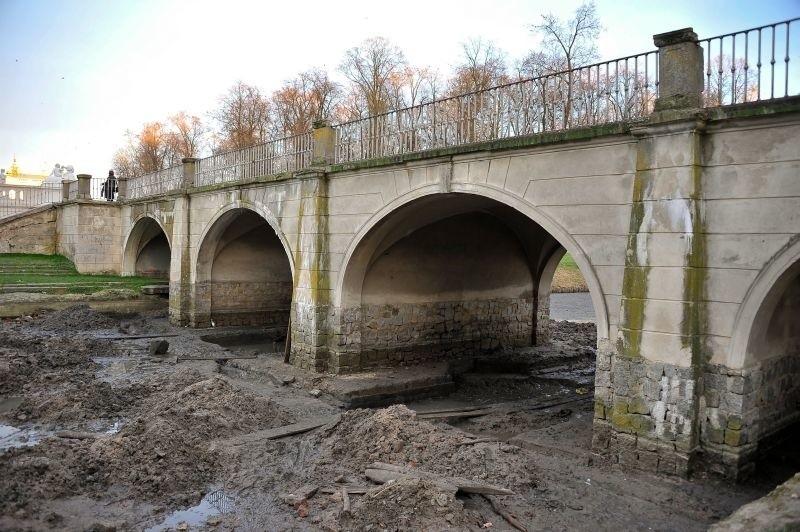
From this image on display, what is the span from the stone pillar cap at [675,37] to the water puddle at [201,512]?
7.16 meters

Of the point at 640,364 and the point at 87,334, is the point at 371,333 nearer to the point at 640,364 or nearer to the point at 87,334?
the point at 640,364

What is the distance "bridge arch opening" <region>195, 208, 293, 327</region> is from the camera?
19125 millimetres

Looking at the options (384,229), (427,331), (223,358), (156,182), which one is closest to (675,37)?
(384,229)

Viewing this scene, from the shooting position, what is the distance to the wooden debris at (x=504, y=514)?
20.2 ft

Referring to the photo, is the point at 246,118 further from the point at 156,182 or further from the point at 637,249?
the point at 637,249

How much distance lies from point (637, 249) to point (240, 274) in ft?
48.8

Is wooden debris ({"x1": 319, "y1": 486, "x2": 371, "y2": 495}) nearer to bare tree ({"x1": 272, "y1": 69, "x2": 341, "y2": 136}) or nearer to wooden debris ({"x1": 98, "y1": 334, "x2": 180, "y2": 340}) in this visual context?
wooden debris ({"x1": 98, "y1": 334, "x2": 180, "y2": 340})

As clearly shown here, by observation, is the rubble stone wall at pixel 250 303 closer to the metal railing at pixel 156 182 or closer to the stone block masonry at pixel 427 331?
the metal railing at pixel 156 182

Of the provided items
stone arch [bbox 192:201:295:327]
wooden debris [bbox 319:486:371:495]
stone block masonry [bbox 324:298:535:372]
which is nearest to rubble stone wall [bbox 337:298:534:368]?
stone block masonry [bbox 324:298:535:372]

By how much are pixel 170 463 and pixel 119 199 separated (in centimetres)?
2149

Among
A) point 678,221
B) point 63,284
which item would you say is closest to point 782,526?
point 678,221

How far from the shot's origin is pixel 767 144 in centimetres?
674

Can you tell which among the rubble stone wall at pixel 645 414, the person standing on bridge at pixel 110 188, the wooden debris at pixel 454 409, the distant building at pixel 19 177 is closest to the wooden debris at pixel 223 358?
the wooden debris at pixel 454 409

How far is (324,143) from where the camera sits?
13047mm
